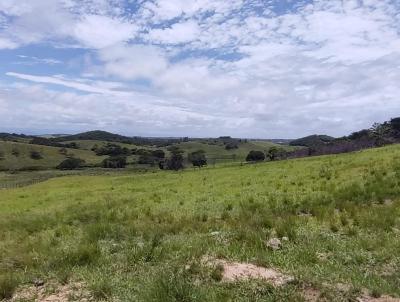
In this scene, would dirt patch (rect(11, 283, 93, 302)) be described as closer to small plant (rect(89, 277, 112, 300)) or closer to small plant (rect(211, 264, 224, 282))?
small plant (rect(89, 277, 112, 300))

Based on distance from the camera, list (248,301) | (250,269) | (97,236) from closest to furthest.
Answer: (248,301), (250,269), (97,236)

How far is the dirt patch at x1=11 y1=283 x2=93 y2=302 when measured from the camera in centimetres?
865

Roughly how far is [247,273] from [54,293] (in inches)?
142

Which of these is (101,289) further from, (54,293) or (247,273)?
(247,273)

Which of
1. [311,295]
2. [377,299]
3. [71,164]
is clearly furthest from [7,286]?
[71,164]

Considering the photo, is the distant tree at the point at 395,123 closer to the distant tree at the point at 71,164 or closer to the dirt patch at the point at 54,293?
the dirt patch at the point at 54,293

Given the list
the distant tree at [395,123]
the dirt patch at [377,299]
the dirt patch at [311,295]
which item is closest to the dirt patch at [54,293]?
the dirt patch at [311,295]

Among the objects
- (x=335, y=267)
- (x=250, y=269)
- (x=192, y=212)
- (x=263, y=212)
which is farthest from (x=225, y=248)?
(x=192, y=212)

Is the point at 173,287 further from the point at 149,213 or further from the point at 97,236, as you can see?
the point at 149,213

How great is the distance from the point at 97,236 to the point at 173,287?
7.60 metres

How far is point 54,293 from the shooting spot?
916 cm

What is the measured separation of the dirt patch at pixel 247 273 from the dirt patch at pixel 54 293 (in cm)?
252

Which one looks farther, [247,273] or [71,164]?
[71,164]

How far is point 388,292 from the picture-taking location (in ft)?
26.2
